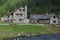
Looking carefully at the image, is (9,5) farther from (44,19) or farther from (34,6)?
(44,19)

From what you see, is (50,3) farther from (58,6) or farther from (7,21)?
(7,21)

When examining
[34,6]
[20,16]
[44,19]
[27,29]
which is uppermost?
[34,6]

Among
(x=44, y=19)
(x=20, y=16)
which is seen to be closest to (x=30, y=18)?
(x=20, y=16)

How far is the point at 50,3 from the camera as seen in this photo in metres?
6.23

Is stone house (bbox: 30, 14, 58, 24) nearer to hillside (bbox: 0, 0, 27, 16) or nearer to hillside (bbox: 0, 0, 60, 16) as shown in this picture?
hillside (bbox: 0, 0, 60, 16)

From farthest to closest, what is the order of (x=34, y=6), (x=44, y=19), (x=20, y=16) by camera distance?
(x=44, y=19) → (x=20, y=16) → (x=34, y=6)

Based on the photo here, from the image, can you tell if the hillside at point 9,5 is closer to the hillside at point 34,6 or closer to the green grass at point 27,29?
the hillside at point 34,6

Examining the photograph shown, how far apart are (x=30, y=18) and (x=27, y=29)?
0.37 meters

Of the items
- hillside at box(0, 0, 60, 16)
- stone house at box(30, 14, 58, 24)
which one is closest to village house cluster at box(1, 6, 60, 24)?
stone house at box(30, 14, 58, 24)

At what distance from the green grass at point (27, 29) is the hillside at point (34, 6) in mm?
399

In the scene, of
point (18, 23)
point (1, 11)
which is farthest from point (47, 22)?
point (1, 11)

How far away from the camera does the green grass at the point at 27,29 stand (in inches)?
242

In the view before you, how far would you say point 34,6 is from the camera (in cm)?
624

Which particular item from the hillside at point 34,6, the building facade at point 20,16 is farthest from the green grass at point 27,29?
the hillside at point 34,6
